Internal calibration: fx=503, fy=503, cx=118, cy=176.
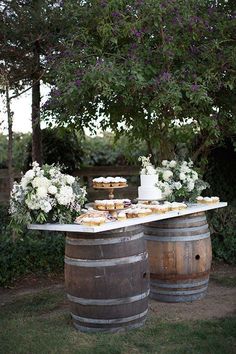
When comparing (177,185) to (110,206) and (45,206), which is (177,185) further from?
(45,206)

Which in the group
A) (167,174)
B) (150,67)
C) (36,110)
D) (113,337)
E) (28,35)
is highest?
(28,35)

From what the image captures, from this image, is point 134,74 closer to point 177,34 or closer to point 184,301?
point 177,34

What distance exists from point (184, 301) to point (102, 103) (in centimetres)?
268

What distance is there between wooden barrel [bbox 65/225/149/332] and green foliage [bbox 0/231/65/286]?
1.86 meters

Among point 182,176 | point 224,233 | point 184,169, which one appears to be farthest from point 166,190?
point 224,233

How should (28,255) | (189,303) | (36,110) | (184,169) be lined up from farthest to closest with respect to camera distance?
(36,110)
(28,255)
(184,169)
(189,303)

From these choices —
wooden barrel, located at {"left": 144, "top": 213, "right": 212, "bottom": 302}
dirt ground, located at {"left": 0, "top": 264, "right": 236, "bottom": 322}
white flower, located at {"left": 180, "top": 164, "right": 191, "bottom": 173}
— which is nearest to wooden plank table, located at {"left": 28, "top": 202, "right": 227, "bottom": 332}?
dirt ground, located at {"left": 0, "top": 264, "right": 236, "bottom": 322}

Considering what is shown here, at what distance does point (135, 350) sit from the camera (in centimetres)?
377

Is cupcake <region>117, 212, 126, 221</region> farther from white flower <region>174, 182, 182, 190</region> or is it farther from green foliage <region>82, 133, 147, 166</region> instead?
green foliage <region>82, 133, 147, 166</region>

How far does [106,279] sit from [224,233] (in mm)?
3317

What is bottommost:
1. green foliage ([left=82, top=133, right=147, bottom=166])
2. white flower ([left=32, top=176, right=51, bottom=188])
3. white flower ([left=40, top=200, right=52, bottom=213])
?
white flower ([left=40, top=200, right=52, bottom=213])

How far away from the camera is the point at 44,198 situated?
3.87 metres

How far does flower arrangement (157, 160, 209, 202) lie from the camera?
5105 mm

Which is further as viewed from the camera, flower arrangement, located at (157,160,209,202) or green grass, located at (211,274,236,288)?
green grass, located at (211,274,236,288)
